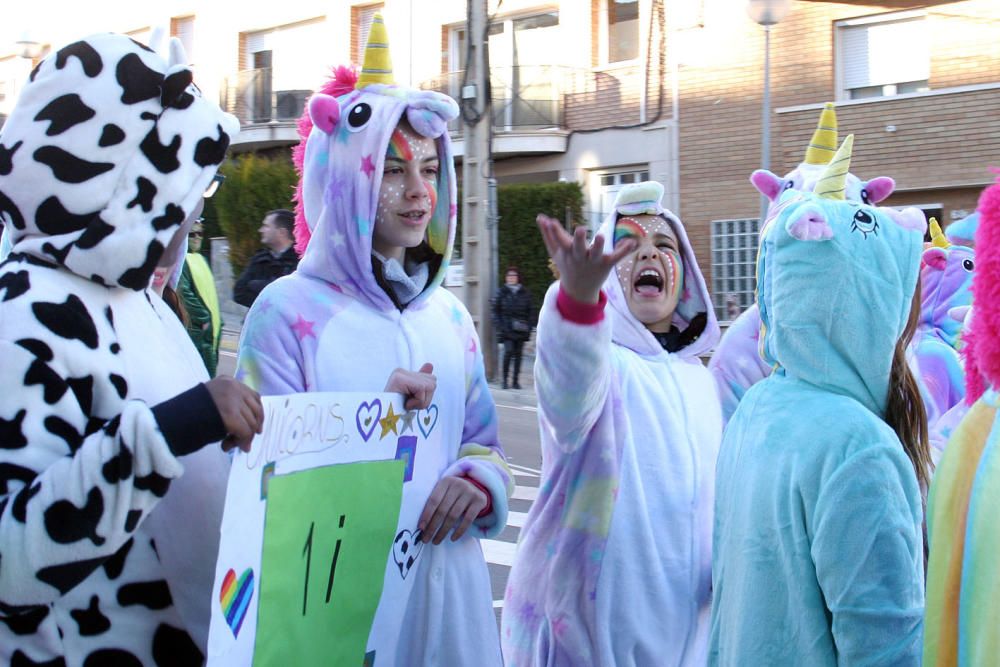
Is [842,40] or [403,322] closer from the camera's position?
[403,322]

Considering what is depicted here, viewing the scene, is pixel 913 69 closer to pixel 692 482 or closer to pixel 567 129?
pixel 567 129

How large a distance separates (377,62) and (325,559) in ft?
4.68

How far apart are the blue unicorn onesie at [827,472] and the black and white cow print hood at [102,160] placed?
4.18 ft

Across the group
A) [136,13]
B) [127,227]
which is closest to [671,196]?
[136,13]

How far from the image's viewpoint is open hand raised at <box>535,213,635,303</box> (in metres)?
2.54

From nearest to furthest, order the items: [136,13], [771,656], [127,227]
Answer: [127,227] < [771,656] < [136,13]

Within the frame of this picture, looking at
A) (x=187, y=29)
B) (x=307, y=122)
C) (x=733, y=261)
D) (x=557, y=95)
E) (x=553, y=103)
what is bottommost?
(x=733, y=261)

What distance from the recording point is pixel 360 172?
9.68 feet

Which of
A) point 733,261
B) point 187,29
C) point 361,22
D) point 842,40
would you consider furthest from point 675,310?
point 187,29

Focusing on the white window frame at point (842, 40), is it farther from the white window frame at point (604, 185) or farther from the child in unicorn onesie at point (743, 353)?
the child in unicorn onesie at point (743, 353)

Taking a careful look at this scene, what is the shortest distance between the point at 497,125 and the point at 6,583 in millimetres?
22719

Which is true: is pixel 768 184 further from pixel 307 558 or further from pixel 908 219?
pixel 307 558

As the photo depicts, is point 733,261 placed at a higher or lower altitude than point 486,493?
higher

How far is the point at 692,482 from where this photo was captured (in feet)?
11.1
